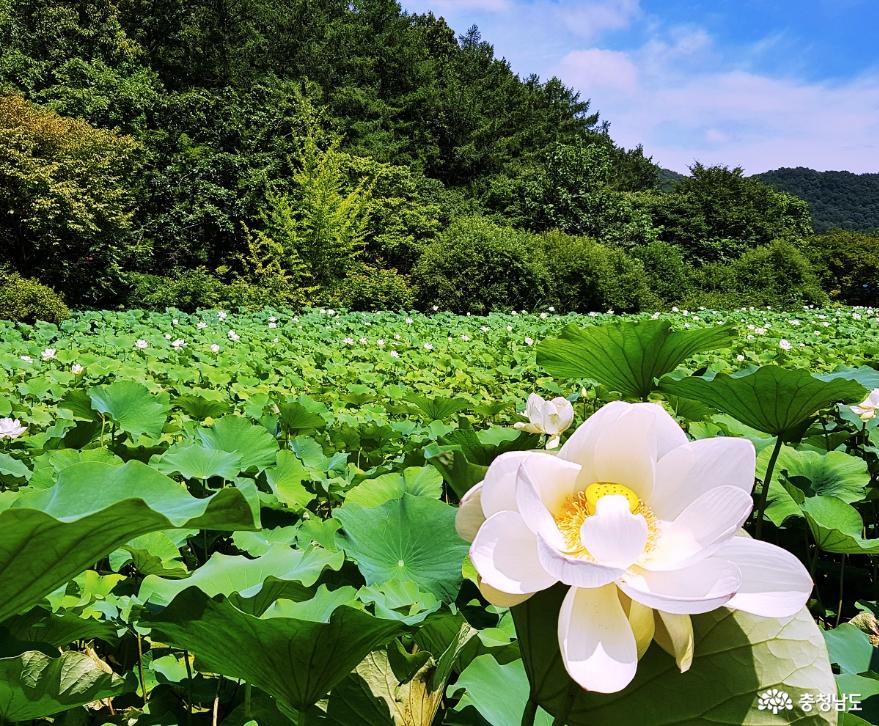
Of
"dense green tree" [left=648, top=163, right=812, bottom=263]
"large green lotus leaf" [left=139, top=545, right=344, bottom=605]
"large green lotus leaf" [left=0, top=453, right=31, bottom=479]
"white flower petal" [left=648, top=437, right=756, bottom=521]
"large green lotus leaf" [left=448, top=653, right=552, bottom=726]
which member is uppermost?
"dense green tree" [left=648, top=163, right=812, bottom=263]

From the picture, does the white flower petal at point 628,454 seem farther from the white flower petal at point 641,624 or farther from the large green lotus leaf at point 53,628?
the large green lotus leaf at point 53,628

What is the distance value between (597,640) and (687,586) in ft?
0.18

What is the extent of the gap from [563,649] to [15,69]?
1560 centimetres

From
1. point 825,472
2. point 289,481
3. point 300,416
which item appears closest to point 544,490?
point 289,481

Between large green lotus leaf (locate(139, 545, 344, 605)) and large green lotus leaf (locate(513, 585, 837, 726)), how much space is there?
332mm

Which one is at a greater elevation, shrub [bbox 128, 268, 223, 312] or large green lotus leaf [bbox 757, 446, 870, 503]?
large green lotus leaf [bbox 757, 446, 870, 503]

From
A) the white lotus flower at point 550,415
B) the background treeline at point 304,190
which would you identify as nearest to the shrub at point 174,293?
the background treeline at point 304,190

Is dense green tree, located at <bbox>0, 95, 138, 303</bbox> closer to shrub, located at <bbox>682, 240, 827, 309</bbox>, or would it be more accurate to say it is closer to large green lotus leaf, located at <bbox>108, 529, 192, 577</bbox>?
large green lotus leaf, located at <bbox>108, 529, 192, 577</bbox>

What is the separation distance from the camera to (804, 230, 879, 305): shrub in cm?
2078

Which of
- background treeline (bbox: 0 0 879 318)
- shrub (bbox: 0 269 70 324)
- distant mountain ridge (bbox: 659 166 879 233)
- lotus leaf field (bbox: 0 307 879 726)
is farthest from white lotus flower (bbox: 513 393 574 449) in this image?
distant mountain ridge (bbox: 659 166 879 233)

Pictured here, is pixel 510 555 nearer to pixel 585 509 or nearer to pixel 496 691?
pixel 585 509

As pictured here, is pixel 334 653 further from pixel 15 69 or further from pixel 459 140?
pixel 459 140

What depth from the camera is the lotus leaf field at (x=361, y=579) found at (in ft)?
1.20

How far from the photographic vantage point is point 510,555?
355mm
